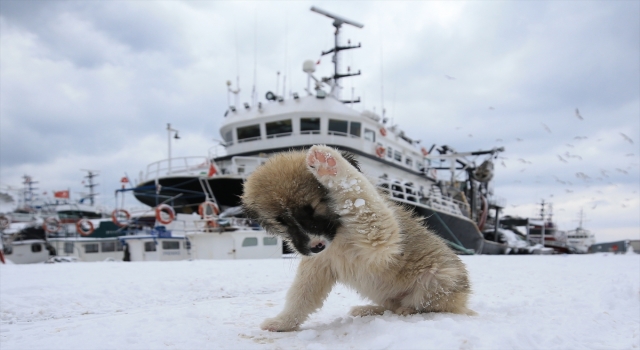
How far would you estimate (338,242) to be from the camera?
6.82 ft

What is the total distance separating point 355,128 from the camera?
1917cm

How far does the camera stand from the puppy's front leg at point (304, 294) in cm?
232

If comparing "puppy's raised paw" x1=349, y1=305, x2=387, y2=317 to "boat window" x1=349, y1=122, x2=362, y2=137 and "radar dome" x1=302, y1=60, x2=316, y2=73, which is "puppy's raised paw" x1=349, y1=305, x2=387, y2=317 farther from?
"radar dome" x1=302, y1=60, x2=316, y2=73

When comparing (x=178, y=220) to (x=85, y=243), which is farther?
(x=85, y=243)

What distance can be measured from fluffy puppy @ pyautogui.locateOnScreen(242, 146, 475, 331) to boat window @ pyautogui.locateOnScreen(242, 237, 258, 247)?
1167 centimetres

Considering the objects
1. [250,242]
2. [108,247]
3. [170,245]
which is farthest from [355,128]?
[108,247]

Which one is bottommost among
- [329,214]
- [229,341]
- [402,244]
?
[229,341]

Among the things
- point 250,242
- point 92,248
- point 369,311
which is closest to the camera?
point 369,311

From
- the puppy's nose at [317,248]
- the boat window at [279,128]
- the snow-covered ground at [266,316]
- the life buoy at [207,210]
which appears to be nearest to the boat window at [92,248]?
the life buoy at [207,210]

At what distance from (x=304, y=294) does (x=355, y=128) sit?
56.4ft

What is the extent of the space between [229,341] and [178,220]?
14603 millimetres

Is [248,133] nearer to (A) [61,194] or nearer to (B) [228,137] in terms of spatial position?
(B) [228,137]

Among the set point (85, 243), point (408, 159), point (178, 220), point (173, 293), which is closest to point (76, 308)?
point (173, 293)

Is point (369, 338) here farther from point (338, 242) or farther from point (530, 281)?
point (530, 281)
